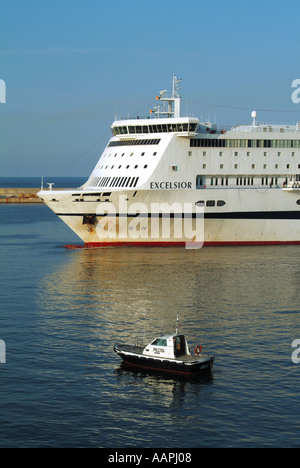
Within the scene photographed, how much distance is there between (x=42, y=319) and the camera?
30359 millimetres

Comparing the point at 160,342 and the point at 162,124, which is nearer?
the point at 160,342

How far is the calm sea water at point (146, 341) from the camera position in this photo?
1894 centimetres

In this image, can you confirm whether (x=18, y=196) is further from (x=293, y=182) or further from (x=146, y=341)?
(x=146, y=341)

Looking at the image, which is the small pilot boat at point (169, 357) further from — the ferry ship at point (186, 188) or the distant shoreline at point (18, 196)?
the distant shoreline at point (18, 196)

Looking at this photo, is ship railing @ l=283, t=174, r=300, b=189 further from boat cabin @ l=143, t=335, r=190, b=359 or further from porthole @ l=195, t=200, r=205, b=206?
boat cabin @ l=143, t=335, r=190, b=359

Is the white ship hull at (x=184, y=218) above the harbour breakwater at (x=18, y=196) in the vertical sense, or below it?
below

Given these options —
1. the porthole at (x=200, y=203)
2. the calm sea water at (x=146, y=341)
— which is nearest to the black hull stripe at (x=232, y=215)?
the porthole at (x=200, y=203)

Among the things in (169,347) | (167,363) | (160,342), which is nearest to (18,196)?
(160,342)

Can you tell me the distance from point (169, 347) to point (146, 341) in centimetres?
282

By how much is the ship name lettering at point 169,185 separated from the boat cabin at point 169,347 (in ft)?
92.4

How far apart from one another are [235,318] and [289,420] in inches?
442

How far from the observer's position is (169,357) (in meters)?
23.7

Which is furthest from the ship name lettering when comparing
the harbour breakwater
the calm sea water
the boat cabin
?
the harbour breakwater

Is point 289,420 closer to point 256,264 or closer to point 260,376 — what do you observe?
point 260,376
